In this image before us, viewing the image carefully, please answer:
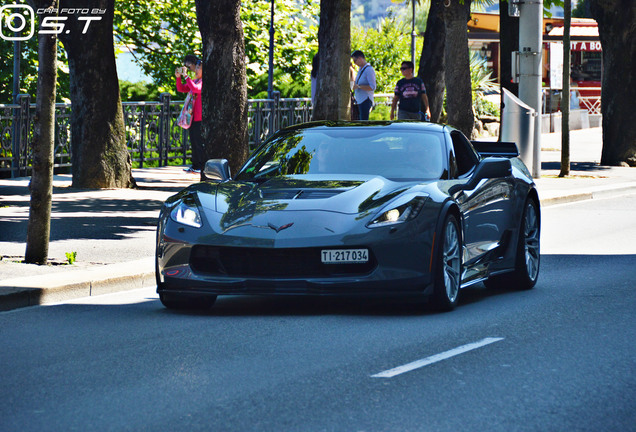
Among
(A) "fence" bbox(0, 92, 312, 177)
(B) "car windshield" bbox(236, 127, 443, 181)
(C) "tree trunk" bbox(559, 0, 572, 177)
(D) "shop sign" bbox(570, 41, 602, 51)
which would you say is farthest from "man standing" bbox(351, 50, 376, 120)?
(D) "shop sign" bbox(570, 41, 602, 51)

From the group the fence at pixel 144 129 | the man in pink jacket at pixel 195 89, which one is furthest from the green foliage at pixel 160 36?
the man in pink jacket at pixel 195 89

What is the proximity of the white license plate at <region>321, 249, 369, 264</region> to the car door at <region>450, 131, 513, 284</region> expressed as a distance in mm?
1109

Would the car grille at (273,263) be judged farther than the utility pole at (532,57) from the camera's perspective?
No

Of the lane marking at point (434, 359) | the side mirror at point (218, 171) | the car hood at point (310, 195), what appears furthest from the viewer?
the side mirror at point (218, 171)

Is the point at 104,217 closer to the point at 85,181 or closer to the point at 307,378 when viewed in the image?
the point at 85,181

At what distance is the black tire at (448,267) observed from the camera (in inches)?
360

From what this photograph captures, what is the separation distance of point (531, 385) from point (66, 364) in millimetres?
2578

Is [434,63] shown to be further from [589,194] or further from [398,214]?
[398,214]

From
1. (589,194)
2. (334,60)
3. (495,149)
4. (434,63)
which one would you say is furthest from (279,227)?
(434,63)

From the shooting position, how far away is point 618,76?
28.4 m

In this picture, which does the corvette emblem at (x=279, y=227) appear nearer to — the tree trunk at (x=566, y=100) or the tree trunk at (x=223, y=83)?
the tree trunk at (x=223, y=83)

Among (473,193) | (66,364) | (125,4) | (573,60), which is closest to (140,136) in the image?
(125,4)

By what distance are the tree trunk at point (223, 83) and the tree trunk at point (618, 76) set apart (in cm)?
1293

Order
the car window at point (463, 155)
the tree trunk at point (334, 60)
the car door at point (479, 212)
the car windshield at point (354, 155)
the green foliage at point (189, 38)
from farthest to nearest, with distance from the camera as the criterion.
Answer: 1. the green foliage at point (189, 38)
2. the tree trunk at point (334, 60)
3. the car window at point (463, 155)
4. the car windshield at point (354, 155)
5. the car door at point (479, 212)
